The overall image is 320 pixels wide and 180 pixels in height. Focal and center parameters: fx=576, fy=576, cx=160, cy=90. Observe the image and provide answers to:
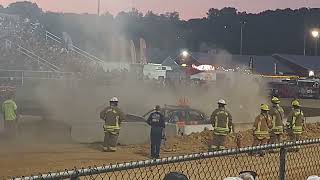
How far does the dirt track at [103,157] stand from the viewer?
12.9 m

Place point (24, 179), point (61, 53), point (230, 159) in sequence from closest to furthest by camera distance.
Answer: point (24, 179)
point (230, 159)
point (61, 53)

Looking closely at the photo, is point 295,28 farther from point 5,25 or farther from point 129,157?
point 129,157

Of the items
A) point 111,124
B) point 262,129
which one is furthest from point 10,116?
point 262,129

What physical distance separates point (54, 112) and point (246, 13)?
147 metres

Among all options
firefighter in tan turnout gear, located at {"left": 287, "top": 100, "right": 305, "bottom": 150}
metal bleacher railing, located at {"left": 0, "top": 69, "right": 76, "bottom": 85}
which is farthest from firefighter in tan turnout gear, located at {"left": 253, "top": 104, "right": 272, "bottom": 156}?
metal bleacher railing, located at {"left": 0, "top": 69, "right": 76, "bottom": 85}

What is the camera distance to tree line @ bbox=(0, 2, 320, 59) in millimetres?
84625

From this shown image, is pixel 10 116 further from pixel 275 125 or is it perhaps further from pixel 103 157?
pixel 275 125

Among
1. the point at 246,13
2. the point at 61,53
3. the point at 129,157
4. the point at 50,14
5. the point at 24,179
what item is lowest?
the point at 129,157

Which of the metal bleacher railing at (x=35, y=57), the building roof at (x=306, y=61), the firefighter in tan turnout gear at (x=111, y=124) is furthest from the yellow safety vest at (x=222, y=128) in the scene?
the building roof at (x=306, y=61)

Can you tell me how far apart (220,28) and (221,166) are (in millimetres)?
139623

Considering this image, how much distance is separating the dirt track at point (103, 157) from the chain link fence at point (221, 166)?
0.11 ft

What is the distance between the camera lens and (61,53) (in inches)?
2010

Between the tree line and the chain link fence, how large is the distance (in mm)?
57087

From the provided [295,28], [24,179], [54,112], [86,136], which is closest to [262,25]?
[295,28]
